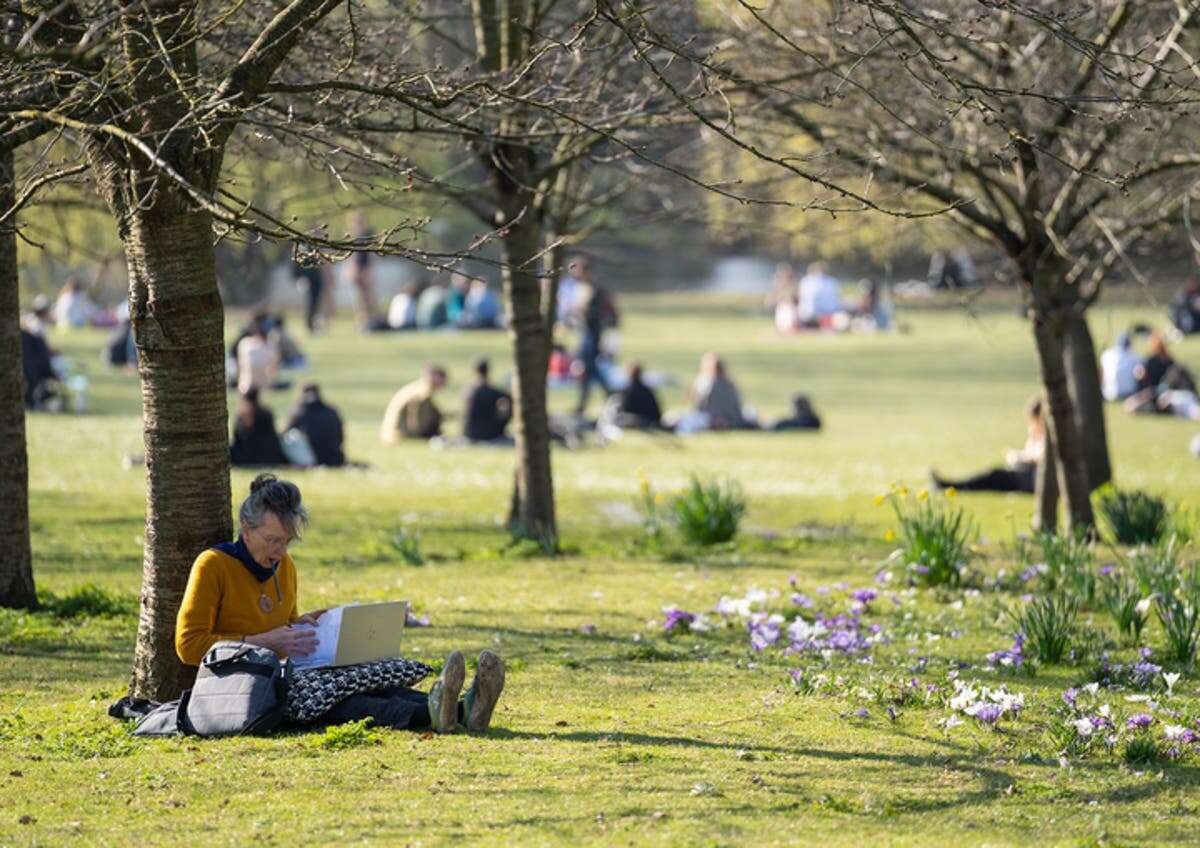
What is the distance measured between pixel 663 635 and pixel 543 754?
10.5 ft

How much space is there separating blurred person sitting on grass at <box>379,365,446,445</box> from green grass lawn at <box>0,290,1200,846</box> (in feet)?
17.9

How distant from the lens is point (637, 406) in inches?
1045

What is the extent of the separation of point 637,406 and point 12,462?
55.6 feet

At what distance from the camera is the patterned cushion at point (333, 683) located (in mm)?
7121

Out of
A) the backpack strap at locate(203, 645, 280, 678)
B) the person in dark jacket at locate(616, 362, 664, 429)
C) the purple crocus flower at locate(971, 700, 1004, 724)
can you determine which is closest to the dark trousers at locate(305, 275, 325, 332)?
the person in dark jacket at locate(616, 362, 664, 429)

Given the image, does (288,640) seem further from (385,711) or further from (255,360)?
(255,360)

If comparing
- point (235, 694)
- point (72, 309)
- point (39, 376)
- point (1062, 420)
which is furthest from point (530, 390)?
point (72, 309)

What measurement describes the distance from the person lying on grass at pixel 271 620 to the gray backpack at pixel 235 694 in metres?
0.12

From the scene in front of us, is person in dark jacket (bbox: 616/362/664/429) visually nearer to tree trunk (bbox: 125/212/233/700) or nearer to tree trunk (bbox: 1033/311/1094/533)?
tree trunk (bbox: 1033/311/1094/533)

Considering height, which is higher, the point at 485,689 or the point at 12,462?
the point at 12,462

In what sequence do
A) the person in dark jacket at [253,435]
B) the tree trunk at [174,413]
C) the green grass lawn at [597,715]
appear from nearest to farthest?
1. the green grass lawn at [597,715]
2. the tree trunk at [174,413]
3. the person in dark jacket at [253,435]

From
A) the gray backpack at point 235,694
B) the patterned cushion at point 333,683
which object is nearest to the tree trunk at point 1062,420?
the patterned cushion at point 333,683

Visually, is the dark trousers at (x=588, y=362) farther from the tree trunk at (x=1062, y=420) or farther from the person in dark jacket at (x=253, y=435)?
the tree trunk at (x=1062, y=420)

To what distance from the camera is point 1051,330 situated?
44.6 feet
